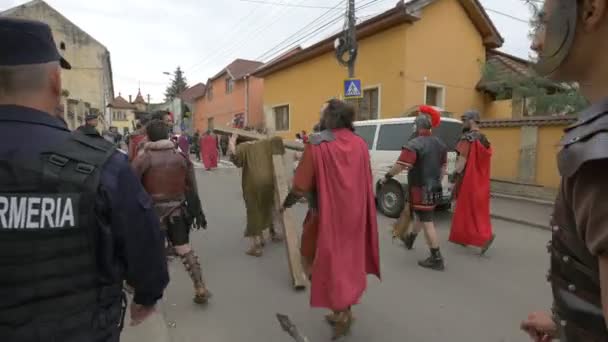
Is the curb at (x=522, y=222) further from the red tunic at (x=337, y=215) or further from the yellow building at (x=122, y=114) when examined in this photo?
the yellow building at (x=122, y=114)

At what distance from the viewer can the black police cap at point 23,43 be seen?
1.22m

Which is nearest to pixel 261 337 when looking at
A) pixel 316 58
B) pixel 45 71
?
pixel 45 71

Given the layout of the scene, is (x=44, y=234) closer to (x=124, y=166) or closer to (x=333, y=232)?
(x=124, y=166)

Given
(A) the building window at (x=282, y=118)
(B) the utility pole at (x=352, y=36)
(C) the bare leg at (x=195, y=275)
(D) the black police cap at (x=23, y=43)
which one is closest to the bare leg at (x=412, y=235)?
(C) the bare leg at (x=195, y=275)

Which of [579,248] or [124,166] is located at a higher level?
[124,166]

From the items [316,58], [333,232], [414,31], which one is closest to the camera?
[333,232]

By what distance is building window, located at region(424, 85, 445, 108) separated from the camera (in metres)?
12.3

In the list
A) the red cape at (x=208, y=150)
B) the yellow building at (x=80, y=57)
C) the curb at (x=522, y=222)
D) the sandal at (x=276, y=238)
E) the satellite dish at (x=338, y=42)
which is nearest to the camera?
the sandal at (x=276, y=238)

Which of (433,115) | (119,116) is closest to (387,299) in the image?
(433,115)

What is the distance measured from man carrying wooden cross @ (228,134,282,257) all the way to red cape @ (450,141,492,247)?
8.71 feet

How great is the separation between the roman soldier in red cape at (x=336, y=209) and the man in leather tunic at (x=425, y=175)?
1.62 meters

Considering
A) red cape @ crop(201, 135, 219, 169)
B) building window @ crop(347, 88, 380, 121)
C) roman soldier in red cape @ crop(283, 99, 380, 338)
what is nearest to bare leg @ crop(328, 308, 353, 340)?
roman soldier in red cape @ crop(283, 99, 380, 338)

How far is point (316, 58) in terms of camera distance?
15469 millimetres

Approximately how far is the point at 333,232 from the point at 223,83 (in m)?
29.0
